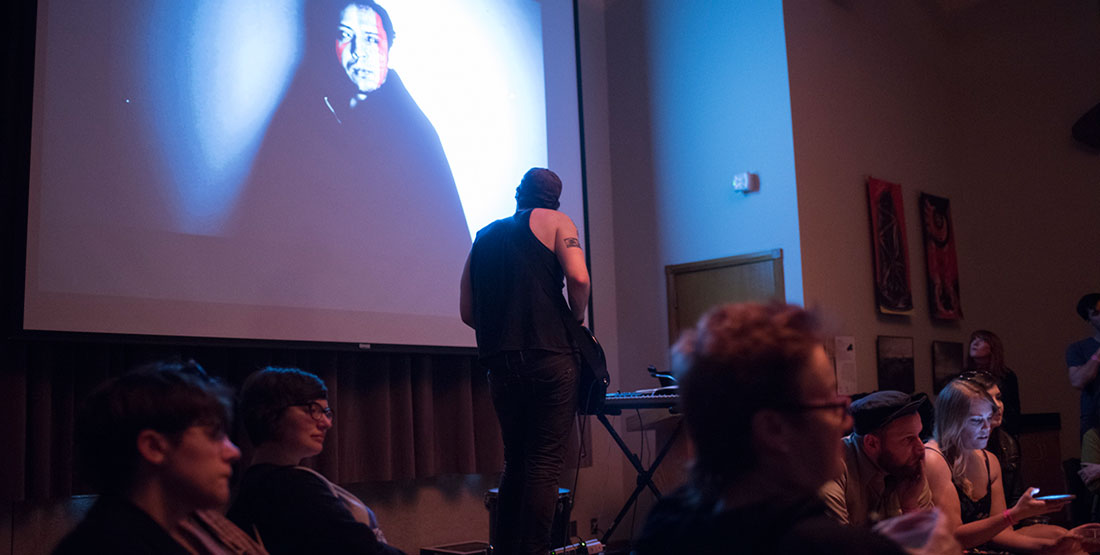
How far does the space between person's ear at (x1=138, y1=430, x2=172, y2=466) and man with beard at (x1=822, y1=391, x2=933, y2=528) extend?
5.16 feet

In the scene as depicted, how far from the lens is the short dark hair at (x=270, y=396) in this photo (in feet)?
6.29

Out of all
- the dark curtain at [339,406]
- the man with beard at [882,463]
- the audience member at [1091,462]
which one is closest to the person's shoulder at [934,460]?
the man with beard at [882,463]

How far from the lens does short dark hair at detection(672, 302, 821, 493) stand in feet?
3.44

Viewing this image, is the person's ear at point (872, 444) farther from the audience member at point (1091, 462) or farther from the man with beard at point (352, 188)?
the audience member at point (1091, 462)

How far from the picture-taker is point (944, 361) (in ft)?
20.2

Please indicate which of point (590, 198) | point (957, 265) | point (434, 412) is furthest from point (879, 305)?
point (434, 412)

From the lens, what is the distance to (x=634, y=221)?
581 cm

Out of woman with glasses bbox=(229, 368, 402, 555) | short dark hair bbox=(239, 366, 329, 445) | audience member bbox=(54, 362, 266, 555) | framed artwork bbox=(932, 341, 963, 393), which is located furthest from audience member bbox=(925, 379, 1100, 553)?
framed artwork bbox=(932, 341, 963, 393)

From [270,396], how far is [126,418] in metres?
0.57

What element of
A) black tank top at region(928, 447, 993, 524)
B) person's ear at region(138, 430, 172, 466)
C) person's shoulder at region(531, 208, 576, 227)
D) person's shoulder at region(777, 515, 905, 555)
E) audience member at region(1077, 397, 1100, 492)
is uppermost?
person's shoulder at region(531, 208, 576, 227)

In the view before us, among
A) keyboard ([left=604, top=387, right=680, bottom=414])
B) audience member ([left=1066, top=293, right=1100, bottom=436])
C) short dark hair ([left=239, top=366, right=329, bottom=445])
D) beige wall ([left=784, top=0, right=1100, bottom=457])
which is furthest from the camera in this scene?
beige wall ([left=784, top=0, right=1100, bottom=457])

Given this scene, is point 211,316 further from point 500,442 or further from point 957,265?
point 957,265

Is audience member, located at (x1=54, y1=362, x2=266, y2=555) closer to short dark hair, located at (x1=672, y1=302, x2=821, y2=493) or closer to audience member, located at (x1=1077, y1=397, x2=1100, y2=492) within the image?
short dark hair, located at (x1=672, y1=302, x2=821, y2=493)

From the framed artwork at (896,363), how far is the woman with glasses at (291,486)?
4272mm
